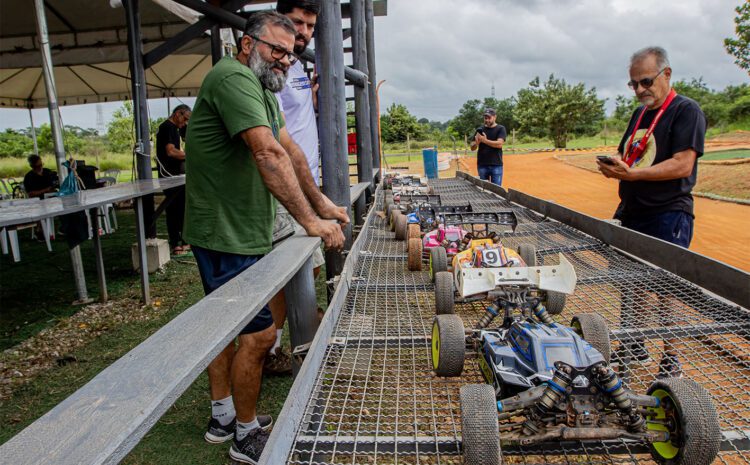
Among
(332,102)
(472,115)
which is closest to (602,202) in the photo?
(332,102)

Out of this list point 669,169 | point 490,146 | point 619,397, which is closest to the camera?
point 619,397

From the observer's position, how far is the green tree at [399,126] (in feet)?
181

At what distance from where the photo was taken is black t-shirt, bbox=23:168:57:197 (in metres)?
9.14

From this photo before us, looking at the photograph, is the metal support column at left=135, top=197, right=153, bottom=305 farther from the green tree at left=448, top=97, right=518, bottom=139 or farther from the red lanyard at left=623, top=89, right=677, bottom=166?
the green tree at left=448, top=97, right=518, bottom=139

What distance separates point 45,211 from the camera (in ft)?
12.0

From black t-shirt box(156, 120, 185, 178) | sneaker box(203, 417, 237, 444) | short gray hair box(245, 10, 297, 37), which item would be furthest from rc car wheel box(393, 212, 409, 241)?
black t-shirt box(156, 120, 185, 178)

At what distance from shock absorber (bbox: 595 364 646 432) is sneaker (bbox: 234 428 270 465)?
5.50 feet

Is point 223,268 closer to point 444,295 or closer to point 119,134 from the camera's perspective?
point 444,295

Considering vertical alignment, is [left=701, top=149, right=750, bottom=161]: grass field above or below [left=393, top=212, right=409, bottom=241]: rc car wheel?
above

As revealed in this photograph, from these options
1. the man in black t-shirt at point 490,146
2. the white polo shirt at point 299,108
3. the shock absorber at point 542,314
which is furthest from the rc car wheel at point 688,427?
the man in black t-shirt at point 490,146

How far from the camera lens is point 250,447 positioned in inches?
102

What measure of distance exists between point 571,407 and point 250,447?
5.30 ft

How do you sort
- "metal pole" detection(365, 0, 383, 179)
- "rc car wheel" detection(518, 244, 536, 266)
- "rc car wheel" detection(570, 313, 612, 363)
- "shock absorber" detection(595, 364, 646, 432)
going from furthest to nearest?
"metal pole" detection(365, 0, 383, 179) → "rc car wheel" detection(518, 244, 536, 266) → "rc car wheel" detection(570, 313, 612, 363) → "shock absorber" detection(595, 364, 646, 432)

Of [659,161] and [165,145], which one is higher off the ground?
[165,145]
